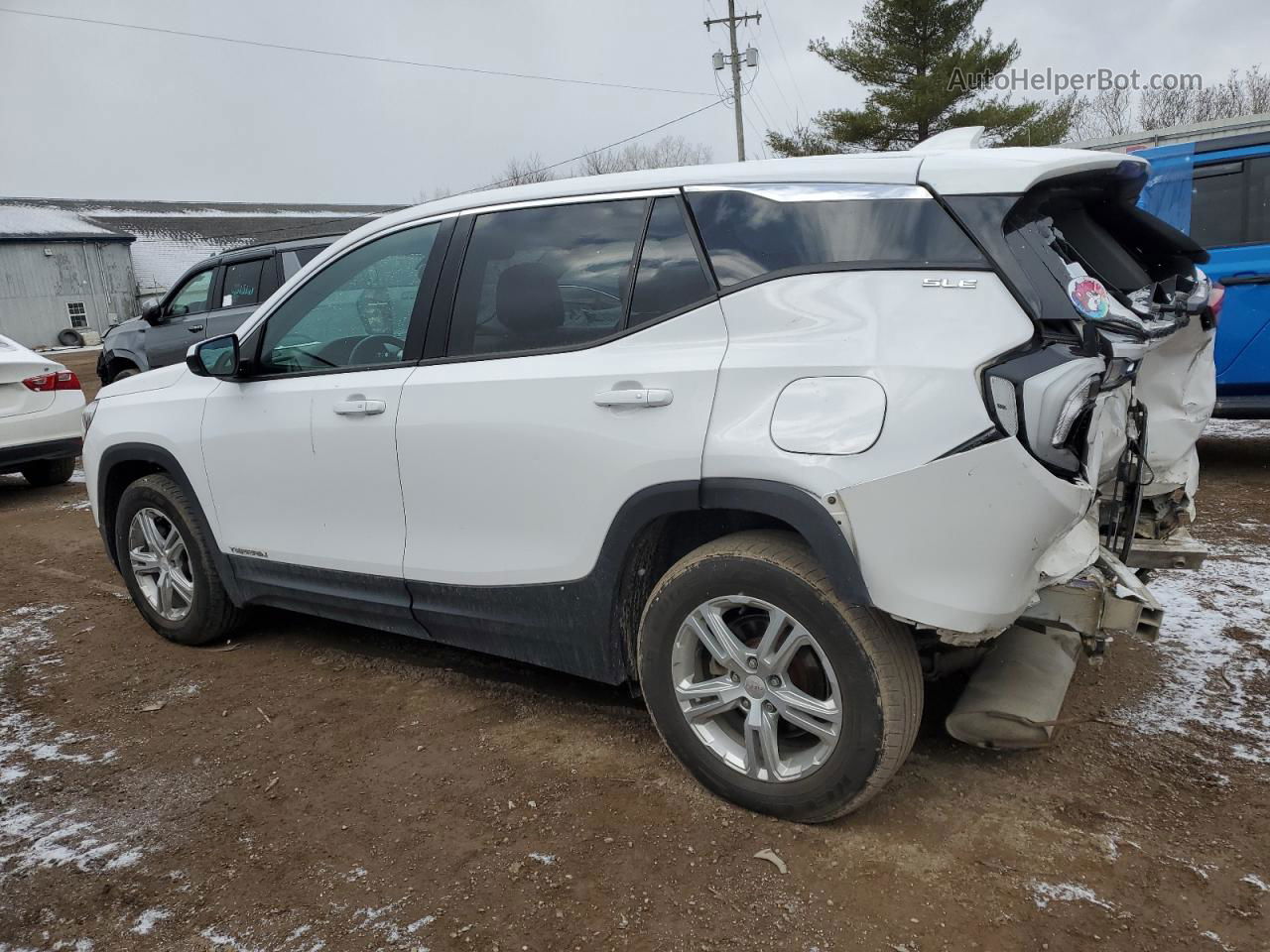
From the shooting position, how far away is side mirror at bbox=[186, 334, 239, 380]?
12.3ft

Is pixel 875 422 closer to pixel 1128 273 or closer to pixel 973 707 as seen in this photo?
pixel 973 707

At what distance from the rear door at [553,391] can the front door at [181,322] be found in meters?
8.28

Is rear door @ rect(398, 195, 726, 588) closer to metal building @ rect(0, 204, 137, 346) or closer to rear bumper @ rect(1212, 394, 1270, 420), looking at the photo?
rear bumper @ rect(1212, 394, 1270, 420)

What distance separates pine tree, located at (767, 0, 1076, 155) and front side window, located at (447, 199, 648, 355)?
83.5ft

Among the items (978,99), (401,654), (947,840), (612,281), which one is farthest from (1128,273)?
(978,99)

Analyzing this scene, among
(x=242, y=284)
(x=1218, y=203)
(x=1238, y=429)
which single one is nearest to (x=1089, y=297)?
(x=1218, y=203)

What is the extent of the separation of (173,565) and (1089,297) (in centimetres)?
395

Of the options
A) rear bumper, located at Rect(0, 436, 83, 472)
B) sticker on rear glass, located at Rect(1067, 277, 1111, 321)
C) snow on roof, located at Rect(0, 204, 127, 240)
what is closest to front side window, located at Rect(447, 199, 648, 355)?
sticker on rear glass, located at Rect(1067, 277, 1111, 321)

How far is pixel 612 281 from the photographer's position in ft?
9.48

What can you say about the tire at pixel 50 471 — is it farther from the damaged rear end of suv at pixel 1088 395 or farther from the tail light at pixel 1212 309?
the tail light at pixel 1212 309

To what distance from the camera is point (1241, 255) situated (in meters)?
→ 6.05

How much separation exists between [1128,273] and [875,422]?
1.25m

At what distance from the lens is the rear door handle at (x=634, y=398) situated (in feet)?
8.64

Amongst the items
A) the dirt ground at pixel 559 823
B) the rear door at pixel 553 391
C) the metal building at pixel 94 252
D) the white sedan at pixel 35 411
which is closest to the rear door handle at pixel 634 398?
the rear door at pixel 553 391
